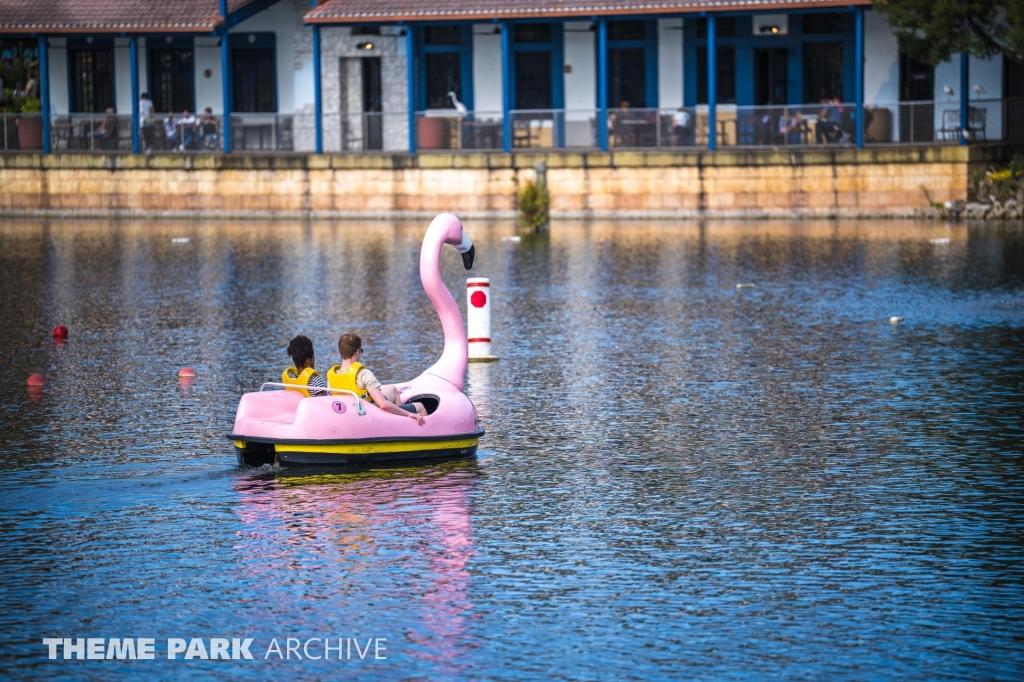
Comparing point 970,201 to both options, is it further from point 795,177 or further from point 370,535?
point 370,535

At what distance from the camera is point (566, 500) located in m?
10.2

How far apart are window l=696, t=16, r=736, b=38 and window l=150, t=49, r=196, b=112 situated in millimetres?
13285

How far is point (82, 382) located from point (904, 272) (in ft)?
42.5

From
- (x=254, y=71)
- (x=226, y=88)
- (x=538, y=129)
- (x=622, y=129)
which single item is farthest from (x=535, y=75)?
(x=226, y=88)

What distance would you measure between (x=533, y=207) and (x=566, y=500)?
2293 centimetres

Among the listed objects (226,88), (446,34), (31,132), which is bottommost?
(31,132)

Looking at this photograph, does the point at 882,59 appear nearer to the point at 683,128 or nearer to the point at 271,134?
the point at 683,128

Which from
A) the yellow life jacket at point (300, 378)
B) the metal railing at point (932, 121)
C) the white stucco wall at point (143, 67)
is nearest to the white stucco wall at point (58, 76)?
the white stucco wall at point (143, 67)

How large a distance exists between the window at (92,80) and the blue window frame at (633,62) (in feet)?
44.2

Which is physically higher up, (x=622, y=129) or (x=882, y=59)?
(x=882, y=59)

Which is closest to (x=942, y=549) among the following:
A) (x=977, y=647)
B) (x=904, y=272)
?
(x=977, y=647)

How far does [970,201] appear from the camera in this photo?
114ft

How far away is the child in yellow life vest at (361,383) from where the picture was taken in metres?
11.1

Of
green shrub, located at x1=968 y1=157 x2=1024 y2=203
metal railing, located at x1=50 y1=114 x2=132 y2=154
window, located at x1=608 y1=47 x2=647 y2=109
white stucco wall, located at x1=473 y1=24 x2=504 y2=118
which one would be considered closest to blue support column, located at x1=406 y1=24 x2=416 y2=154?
white stucco wall, located at x1=473 y1=24 x2=504 y2=118
